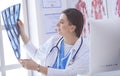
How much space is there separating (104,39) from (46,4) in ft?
5.08

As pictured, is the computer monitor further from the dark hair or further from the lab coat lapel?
the dark hair

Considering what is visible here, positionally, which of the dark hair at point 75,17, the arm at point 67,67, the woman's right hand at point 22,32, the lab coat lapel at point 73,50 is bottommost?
the arm at point 67,67

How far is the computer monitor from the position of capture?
5.06ft

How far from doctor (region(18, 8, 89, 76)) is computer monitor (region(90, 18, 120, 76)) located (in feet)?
1.68

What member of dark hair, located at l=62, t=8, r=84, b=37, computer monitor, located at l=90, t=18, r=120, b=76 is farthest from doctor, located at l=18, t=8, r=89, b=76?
computer monitor, located at l=90, t=18, r=120, b=76

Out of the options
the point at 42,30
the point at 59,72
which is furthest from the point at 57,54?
the point at 42,30

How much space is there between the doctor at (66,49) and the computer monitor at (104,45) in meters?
0.51

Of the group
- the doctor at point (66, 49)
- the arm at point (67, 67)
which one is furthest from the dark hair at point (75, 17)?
the arm at point (67, 67)

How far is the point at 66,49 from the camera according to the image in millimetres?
2316

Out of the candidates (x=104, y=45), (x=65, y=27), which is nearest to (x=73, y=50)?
(x=65, y=27)

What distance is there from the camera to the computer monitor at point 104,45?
1.54 m

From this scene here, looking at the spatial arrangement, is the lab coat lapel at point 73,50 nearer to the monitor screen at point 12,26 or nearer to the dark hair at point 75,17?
the dark hair at point 75,17

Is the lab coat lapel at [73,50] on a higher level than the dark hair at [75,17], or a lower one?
lower

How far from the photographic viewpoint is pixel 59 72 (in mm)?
2111
